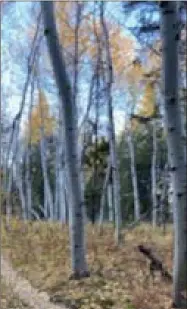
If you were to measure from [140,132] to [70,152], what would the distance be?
27020 mm

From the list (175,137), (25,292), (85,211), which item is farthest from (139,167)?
(175,137)

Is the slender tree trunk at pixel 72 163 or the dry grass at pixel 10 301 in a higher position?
the slender tree trunk at pixel 72 163

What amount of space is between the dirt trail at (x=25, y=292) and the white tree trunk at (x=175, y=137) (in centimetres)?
194

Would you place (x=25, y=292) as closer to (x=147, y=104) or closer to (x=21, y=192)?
(x=147, y=104)

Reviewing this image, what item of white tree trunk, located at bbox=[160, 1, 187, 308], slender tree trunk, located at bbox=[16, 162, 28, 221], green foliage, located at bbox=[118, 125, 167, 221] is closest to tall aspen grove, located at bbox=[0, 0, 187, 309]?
white tree trunk, located at bbox=[160, 1, 187, 308]

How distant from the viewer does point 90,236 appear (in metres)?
14.6

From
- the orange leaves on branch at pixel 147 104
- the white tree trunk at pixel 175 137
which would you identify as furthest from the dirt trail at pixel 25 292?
the orange leaves on branch at pixel 147 104

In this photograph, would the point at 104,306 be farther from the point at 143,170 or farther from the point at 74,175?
the point at 143,170

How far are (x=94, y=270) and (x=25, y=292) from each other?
170cm

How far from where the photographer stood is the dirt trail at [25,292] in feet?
24.4

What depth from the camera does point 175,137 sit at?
619cm

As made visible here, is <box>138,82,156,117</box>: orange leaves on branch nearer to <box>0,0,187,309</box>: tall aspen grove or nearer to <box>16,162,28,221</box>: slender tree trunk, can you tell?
<box>0,0,187,309</box>: tall aspen grove

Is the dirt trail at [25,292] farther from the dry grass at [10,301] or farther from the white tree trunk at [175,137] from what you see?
the white tree trunk at [175,137]

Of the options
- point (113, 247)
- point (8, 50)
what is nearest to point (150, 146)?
point (8, 50)
